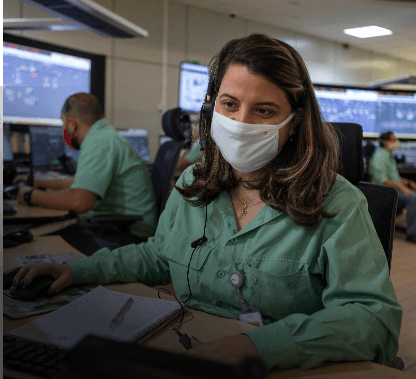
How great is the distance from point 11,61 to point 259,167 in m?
2.57

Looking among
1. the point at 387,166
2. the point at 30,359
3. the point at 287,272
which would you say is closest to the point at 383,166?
the point at 387,166

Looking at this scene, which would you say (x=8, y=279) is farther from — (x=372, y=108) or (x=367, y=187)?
(x=372, y=108)

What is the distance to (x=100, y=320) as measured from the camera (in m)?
0.80

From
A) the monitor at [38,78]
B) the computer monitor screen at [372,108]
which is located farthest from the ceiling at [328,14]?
the monitor at [38,78]

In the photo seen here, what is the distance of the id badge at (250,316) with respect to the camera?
90cm

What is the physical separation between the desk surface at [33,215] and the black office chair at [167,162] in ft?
0.55

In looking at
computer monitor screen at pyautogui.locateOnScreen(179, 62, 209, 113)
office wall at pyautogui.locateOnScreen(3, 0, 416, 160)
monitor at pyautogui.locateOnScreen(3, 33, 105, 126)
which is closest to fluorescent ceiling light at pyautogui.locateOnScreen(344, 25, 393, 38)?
office wall at pyautogui.locateOnScreen(3, 0, 416, 160)

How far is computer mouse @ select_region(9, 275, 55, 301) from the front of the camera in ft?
2.96

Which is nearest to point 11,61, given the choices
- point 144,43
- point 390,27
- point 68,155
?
point 68,155

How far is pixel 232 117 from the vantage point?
1.04 metres

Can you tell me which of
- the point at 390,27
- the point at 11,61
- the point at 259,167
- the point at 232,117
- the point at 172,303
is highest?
the point at 390,27

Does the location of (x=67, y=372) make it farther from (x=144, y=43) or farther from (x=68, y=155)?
(x=144, y=43)

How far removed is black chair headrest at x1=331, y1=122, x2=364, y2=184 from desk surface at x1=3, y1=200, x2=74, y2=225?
1.44m

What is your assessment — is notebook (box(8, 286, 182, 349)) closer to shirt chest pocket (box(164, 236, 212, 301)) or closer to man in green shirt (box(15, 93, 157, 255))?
shirt chest pocket (box(164, 236, 212, 301))
